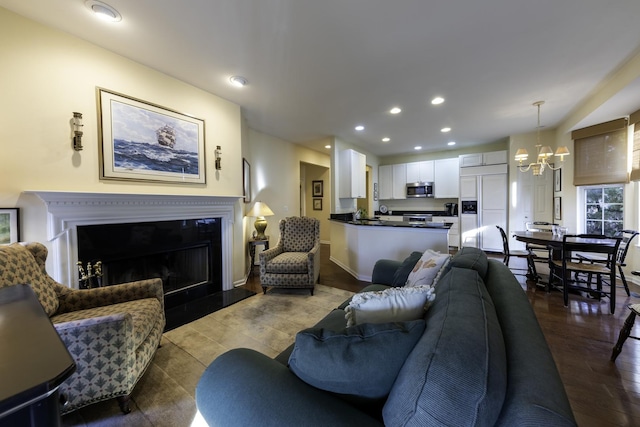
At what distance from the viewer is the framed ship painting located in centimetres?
229

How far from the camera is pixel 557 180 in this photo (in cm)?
464

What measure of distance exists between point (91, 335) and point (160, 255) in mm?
1688

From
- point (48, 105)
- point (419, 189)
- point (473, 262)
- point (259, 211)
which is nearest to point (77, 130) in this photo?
point (48, 105)

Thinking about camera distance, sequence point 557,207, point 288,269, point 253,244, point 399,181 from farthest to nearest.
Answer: point 399,181 < point 557,207 < point 253,244 < point 288,269

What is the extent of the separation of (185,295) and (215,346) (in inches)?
49.0

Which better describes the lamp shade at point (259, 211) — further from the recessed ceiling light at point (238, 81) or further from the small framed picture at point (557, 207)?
the small framed picture at point (557, 207)

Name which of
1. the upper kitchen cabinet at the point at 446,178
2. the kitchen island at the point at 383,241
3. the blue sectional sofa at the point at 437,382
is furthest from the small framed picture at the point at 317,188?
the blue sectional sofa at the point at 437,382

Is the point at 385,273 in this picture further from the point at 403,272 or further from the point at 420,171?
the point at 420,171

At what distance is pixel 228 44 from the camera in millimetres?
2143

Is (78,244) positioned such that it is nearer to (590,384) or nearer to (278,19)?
(278,19)

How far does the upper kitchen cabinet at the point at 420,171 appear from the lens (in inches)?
250

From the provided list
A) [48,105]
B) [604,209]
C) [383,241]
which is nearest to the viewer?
[48,105]

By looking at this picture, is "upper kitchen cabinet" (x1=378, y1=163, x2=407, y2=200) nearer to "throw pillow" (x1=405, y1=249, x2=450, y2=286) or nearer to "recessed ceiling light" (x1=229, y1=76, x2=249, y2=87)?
"recessed ceiling light" (x1=229, y1=76, x2=249, y2=87)

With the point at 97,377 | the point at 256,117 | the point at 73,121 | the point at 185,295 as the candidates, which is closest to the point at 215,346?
the point at 97,377
